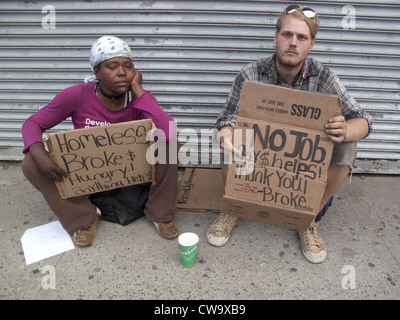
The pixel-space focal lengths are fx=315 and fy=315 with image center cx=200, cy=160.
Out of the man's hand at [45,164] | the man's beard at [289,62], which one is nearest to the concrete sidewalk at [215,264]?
the man's hand at [45,164]

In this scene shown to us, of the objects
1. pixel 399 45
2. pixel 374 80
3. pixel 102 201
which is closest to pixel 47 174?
pixel 102 201

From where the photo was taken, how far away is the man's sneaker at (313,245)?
2.17m

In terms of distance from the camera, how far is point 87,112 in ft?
7.80

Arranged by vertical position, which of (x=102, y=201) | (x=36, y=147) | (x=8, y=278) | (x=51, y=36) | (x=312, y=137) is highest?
(x=51, y=36)

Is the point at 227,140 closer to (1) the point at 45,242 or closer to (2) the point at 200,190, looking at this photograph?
(2) the point at 200,190

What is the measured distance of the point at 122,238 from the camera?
2.39 m

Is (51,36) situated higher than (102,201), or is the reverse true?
(51,36)

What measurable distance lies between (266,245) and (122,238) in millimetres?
1088

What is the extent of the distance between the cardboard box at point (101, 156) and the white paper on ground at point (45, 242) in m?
0.37

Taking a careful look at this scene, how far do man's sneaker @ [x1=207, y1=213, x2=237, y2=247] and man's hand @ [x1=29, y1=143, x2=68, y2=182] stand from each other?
1121 millimetres

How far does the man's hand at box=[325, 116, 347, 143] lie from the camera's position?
182cm

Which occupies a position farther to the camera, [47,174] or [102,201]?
[102,201]
